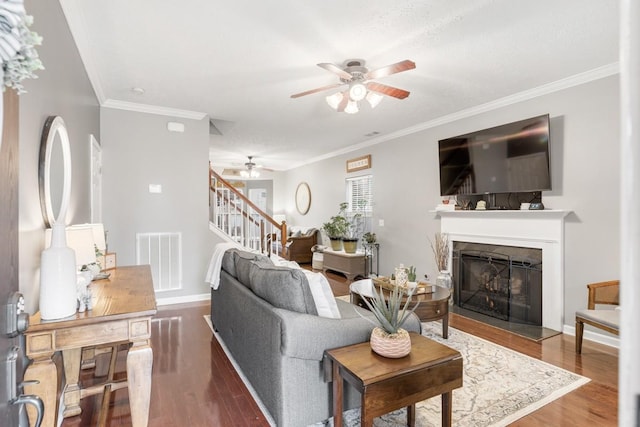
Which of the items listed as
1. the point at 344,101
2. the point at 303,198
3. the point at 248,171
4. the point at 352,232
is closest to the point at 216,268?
the point at 344,101

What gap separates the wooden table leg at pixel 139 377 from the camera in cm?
Result: 166

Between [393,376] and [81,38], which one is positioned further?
[81,38]

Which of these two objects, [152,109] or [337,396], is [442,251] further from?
[152,109]

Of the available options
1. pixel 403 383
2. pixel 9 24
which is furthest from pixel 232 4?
pixel 403 383

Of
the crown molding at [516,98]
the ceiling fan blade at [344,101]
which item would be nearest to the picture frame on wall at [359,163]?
the crown molding at [516,98]

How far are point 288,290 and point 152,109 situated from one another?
352cm

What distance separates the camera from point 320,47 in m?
2.76

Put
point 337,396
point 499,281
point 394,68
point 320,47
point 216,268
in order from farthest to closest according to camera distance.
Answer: point 499,281 < point 216,268 < point 320,47 < point 394,68 < point 337,396

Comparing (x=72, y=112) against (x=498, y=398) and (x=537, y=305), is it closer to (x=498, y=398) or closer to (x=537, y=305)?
(x=498, y=398)

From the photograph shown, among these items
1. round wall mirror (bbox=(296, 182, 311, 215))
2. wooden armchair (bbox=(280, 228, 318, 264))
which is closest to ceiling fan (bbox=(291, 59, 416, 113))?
wooden armchair (bbox=(280, 228, 318, 264))

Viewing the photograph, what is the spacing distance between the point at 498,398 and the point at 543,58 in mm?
2795

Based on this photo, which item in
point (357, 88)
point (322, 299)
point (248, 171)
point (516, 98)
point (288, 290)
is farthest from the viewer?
point (248, 171)

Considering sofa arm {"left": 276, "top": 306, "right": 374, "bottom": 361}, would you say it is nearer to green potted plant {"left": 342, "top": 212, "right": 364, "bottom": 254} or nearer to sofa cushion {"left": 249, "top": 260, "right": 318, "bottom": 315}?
sofa cushion {"left": 249, "top": 260, "right": 318, "bottom": 315}

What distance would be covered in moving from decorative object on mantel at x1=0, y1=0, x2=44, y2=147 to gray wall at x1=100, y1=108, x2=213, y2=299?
151 inches
